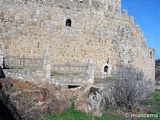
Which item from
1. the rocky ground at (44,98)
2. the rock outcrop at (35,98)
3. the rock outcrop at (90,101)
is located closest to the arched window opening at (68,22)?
the rocky ground at (44,98)

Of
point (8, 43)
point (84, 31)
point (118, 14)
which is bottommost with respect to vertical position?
point (8, 43)

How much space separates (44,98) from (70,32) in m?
7.54

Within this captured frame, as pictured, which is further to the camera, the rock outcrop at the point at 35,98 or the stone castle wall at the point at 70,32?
the stone castle wall at the point at 70,32

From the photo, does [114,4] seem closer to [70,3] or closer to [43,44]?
[70,3]

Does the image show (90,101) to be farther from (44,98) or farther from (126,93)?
(126,93)

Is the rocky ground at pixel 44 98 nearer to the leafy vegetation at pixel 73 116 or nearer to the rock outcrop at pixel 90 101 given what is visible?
the rock outcrop at pixel 90 101

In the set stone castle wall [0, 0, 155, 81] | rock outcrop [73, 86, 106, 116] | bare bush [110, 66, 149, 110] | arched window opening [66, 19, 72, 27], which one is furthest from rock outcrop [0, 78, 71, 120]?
arched window opening [66, 19, 72, 27]

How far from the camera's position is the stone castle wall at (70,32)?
16281 millimetres

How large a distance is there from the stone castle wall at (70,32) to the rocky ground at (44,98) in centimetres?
431

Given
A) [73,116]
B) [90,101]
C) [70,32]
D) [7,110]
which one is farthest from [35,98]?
[70,32]

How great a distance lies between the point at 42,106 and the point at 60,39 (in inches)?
296

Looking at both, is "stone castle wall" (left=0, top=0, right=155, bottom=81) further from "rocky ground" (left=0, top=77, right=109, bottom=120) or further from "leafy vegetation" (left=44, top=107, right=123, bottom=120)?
"leafy vegetation" (left=44, top=107, right=123, bottom=120)

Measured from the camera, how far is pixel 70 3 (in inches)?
730

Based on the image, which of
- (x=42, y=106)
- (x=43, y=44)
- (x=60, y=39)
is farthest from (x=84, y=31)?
(x=42, y=106)
